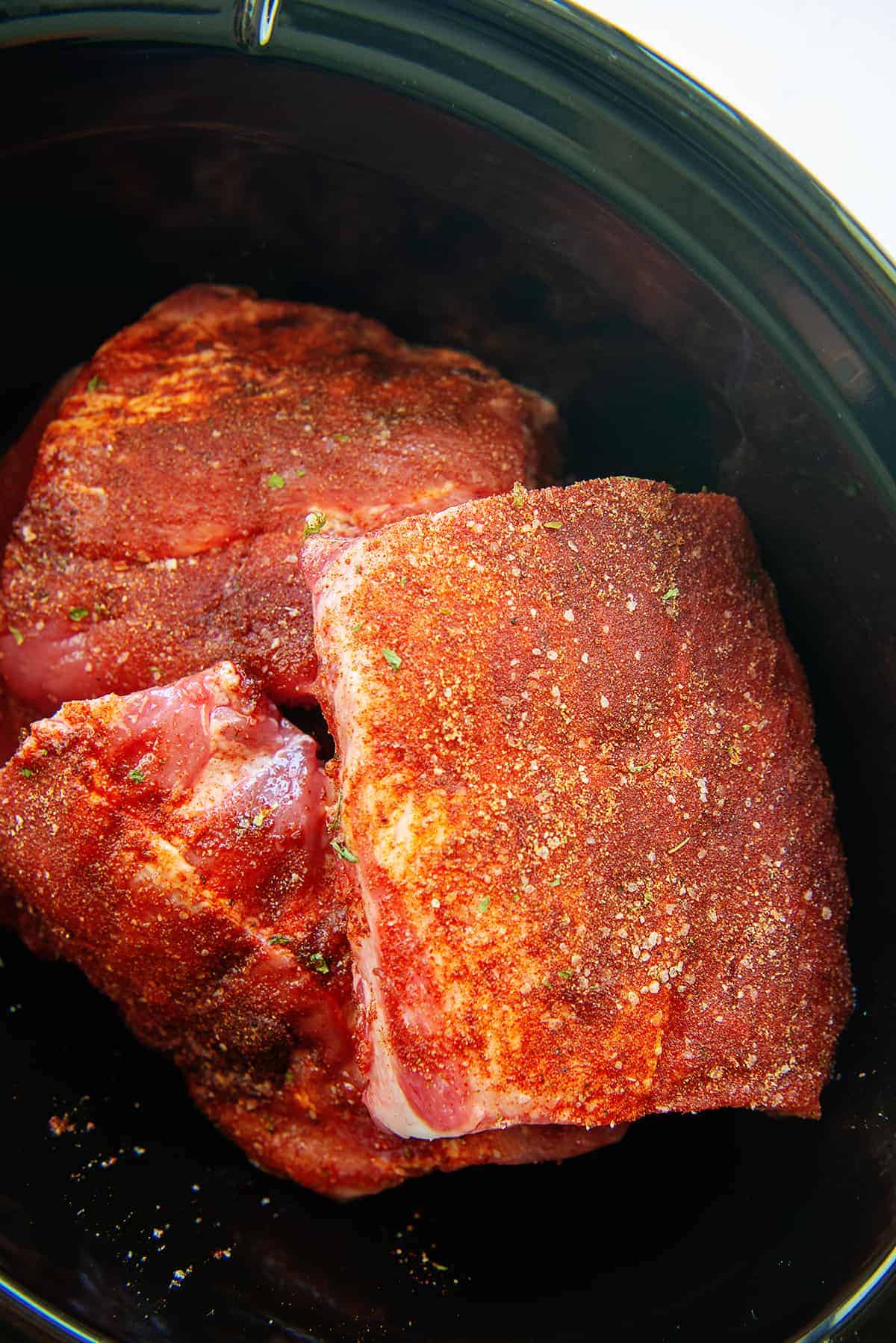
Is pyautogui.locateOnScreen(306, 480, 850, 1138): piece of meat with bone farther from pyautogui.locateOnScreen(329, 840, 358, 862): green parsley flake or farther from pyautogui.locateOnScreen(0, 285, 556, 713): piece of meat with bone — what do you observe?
pyautogui.locateOnScreen(0, 285, 556, 713): piece of meat with bone

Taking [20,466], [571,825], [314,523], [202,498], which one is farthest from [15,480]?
[571,825]

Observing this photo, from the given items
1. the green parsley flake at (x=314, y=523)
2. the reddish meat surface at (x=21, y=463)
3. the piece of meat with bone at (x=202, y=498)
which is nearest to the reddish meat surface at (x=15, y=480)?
the reddish meat surface at (x=21, y=463)

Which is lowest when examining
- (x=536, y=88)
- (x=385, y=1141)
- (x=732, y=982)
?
(x=385, y=1141)

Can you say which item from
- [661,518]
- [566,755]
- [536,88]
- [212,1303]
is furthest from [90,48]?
[212,1303]

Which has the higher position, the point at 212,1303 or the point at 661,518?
the point at 661,518

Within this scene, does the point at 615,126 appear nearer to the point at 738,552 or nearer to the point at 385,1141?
the point at 738,552

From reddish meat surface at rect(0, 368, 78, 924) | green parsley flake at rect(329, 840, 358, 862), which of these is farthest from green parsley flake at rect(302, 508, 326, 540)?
reddish meat surface at rect(0, 368, 78, 924)
